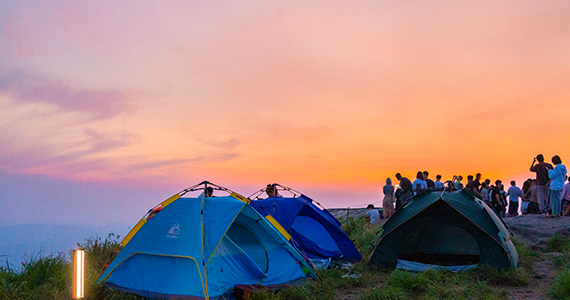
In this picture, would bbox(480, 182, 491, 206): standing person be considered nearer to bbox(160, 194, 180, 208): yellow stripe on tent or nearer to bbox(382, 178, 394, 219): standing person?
bbox(382, 178, 394, 219): standing person

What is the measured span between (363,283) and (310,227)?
130 inches

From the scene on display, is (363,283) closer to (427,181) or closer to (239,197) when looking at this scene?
(239,197)

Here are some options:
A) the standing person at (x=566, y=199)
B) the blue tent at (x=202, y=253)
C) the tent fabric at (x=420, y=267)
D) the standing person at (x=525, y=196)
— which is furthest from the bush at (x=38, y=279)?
the standing person at (x=525, y=196)

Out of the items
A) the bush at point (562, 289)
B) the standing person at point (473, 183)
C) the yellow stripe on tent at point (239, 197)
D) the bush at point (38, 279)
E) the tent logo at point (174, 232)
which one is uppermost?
the standing person at point (473, 183)

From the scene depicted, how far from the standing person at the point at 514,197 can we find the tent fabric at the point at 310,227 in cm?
943

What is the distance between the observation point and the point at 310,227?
468 inches

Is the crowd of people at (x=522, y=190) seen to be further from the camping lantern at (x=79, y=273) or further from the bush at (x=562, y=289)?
the camping lantern at (x=79, y=273)

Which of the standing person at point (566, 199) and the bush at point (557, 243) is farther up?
the standing person at point (566, 199)

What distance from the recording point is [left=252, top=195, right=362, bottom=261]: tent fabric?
1132 cm

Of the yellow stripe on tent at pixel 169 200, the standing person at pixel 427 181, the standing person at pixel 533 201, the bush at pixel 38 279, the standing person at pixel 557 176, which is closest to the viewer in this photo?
the bush at pixel 38 279

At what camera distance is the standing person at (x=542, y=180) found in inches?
571

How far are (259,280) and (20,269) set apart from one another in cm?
496

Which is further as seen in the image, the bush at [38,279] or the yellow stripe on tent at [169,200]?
the yellow stripe on tent at [169,200]

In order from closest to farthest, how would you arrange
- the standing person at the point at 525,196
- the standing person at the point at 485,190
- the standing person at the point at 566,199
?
the standing person at the point at 566,199 < the standing person at the point at 485,190 < the standing person at the point at 525,196
